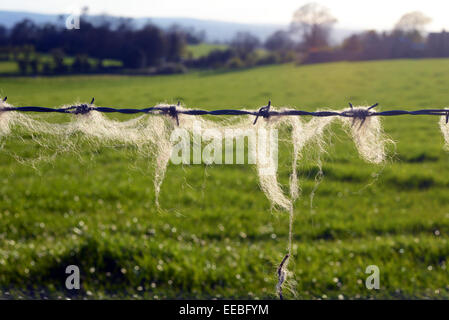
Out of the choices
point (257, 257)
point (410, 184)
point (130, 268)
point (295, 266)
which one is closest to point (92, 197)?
point (130, 268)

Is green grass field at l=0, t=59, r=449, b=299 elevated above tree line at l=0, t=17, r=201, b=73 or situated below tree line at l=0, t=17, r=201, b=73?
below

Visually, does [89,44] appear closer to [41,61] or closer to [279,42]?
[41,61]

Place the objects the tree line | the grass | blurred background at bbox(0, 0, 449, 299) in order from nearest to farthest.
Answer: blurred background at bbox(0, 0, 449, 299), the tree line, the grass

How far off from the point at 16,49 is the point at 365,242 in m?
37.6

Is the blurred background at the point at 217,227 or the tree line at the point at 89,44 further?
the tree line at the point at 89,44

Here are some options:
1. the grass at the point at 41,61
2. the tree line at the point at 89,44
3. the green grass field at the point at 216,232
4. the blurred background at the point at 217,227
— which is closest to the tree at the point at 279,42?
the tree line at the point at 89,44

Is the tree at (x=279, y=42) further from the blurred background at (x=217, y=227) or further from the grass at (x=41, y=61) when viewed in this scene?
the blurred background at (x=217, y=227)

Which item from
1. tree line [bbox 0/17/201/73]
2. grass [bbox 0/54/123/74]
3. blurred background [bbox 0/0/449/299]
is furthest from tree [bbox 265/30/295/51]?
blurred background [bbox 0/0/449/299]

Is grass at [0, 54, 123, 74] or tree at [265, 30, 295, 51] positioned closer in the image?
grass at [0, 54, 123, 74]

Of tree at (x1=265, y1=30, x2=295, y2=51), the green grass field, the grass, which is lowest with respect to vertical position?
the green grass field

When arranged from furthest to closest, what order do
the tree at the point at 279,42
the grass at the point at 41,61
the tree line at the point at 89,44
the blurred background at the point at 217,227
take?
the tree at the point at 279,42, the grass at the point at 41,61, the tree line at the point at 89,44, the blurred background at the point at 217,227

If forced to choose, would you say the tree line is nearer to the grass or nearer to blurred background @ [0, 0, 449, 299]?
the grass

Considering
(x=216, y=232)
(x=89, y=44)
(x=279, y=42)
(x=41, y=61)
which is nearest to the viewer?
(x=216, y=232)

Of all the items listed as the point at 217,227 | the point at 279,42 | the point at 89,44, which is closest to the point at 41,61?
the point at 89,44
